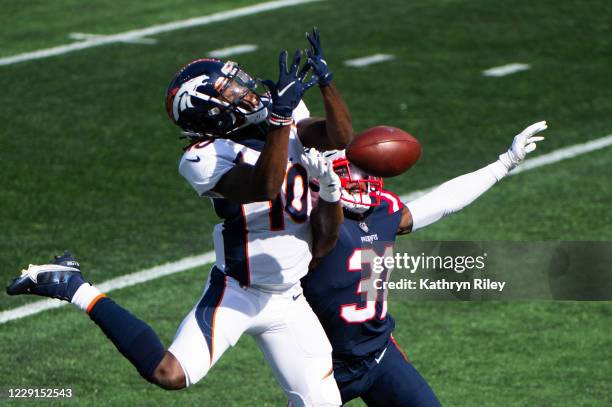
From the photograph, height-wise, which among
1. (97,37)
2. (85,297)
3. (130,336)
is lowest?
(97,37)

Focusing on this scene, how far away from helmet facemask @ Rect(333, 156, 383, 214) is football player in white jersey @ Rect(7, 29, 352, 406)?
16 centimetres

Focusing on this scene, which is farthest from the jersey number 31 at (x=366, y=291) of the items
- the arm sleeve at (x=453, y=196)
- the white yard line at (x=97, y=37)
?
the white yard line at (x=97, y=37)

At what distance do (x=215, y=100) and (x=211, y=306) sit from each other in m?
0.90

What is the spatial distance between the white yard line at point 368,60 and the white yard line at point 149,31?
2.36m

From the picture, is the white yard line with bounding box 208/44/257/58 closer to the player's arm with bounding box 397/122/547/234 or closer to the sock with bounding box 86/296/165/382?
the player's arm with bounding box 397/122/547/234

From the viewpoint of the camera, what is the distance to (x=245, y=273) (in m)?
5.71

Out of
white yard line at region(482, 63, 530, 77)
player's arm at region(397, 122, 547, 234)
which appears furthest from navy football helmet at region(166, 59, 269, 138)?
white yard line at region(482, 63, 530, 77)

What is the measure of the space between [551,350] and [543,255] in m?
1.56

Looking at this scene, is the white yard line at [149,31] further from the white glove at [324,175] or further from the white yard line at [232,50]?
the white glove at [324,175]

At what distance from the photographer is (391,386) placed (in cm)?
590

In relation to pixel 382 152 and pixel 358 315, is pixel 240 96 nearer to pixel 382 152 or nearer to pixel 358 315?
pixel 382 152

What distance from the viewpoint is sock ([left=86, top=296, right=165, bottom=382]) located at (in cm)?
562

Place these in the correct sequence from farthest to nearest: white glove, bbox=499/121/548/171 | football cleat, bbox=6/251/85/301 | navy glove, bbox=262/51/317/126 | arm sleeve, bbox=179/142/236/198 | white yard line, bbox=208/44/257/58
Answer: white yard line, bbox=208/44/257/58 → white glove, bbox=499/121/548/171 → football cleat, bbox=6/251/85/301 → arm sleeve, bbox=179/142/236/198 → navy glove, bbox=262/51/317/126

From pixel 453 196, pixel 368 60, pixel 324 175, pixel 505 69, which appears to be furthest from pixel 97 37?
pixel 324 175
